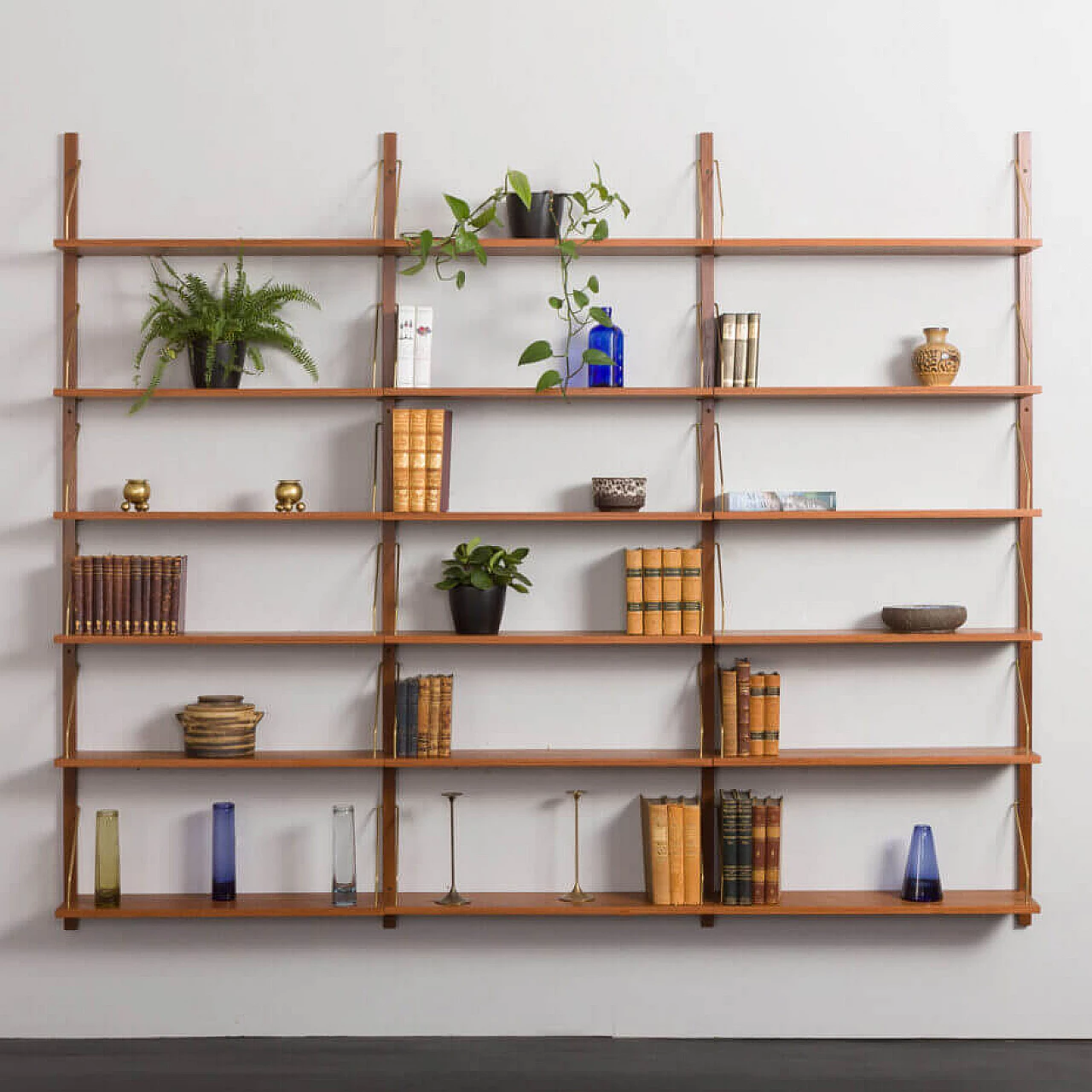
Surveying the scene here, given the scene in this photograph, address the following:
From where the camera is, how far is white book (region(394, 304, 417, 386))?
11.2 ft

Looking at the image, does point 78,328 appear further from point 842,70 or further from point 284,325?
point 842,70

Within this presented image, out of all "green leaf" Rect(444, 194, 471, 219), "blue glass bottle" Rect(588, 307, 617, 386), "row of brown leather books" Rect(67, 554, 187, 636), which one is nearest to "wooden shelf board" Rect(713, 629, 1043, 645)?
"blue glass bottle" Rect(588, 307, 617, 386)

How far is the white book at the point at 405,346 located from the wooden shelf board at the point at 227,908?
4.91ft

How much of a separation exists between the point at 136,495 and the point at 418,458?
82 cm

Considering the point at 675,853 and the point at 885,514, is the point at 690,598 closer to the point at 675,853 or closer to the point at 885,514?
the point at 885,514

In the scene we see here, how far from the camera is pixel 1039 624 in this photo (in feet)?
11.7

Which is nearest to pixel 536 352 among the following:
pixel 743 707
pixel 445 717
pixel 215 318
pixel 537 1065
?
pixel 215 318

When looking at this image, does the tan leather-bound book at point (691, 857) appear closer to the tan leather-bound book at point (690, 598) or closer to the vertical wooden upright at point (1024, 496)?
the tan leather-bound book at point (690, 598)

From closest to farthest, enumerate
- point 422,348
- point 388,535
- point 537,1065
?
point 537,1065, point 422,348, point 388,535

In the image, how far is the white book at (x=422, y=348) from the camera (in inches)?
135

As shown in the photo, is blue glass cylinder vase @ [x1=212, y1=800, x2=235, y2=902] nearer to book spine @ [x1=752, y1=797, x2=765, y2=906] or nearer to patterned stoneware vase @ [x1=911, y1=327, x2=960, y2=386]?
book spine @ [x1=752, y1=797, x2=765, y2=906]

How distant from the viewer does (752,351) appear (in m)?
3.44

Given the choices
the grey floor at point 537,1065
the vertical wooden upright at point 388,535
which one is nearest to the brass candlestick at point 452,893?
the vertical wooden upright at point 388,535

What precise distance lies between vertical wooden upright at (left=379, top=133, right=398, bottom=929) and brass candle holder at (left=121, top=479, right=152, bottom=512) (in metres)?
0.67
